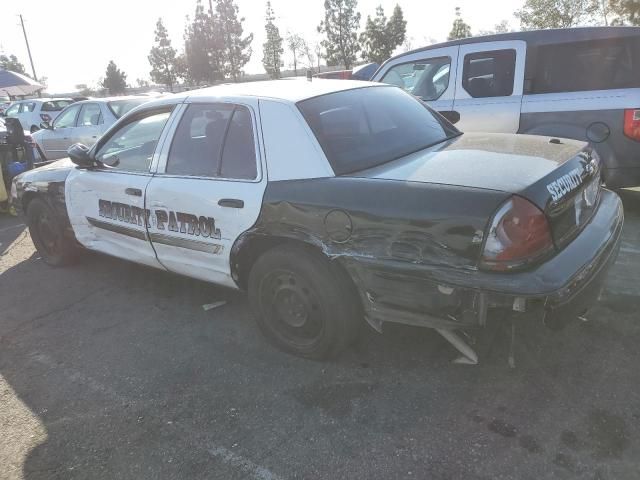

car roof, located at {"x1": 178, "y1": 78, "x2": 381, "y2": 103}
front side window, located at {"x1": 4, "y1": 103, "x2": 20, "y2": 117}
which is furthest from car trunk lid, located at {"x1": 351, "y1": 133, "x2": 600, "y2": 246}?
front side window, located at {"x1": 4, "y1": 103, "x2": 20, "y2": 117}

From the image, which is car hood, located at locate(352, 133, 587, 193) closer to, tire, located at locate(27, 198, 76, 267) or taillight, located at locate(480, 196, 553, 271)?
taillight, located at locate(480, 196, 553, 271)

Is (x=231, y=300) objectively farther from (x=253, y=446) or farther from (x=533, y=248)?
(x=533, y=248)

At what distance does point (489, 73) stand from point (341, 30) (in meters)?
42.3

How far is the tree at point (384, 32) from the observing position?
1682 inches

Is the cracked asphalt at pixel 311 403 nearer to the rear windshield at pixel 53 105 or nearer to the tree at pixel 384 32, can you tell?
the rear windshield at pixel 53 105

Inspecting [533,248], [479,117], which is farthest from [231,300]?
[479,117]

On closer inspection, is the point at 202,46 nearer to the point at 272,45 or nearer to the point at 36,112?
the point at 272,45

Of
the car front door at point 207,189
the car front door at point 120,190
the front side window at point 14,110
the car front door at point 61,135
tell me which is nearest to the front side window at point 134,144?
the car front door at point 120,190

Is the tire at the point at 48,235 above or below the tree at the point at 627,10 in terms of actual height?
below

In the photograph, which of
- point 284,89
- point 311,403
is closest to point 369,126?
point 284,89

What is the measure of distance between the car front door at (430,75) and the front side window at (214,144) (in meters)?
3.15

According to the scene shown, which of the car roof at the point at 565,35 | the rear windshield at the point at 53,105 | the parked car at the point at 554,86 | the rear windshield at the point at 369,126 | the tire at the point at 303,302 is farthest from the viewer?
the rear windshield at the point at 53,105

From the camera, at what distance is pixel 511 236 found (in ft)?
7.41

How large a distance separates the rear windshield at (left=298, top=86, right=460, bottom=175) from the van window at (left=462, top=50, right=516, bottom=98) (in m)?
2.24
